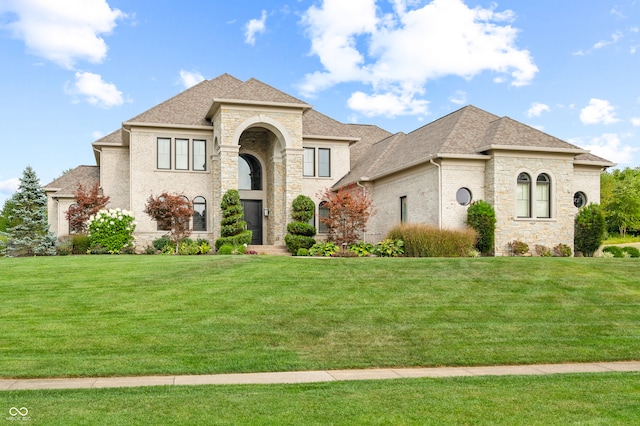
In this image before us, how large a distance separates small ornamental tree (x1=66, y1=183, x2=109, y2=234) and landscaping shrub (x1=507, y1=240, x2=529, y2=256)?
63.0 ft

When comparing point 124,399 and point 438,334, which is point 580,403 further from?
point 124,399

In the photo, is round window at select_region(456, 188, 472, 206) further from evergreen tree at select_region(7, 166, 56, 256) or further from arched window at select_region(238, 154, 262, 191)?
evergreen tree at select_region(7, 166, 56, 256)

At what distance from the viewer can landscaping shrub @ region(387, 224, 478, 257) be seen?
20703 mm

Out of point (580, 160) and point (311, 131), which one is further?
point (311, 131)

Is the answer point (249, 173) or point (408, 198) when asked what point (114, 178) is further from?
point (408, 198)

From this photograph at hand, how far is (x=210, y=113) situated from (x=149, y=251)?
7450mm

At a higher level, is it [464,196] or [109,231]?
[464,196]

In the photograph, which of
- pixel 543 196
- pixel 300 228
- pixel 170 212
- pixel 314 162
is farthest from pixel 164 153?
pixel 543 196

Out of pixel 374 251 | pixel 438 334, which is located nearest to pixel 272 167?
pixel 374 251

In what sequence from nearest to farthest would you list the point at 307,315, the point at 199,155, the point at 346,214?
the point at 307,315 < the point at 346,214 < the point at 199,155

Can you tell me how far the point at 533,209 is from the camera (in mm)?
23203

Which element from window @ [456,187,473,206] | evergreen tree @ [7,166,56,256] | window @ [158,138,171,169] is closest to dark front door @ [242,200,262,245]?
window @ [158,138,171,169]

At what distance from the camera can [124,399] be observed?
22.5ft

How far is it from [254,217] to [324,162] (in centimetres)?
490
